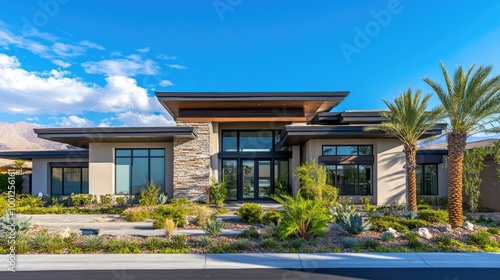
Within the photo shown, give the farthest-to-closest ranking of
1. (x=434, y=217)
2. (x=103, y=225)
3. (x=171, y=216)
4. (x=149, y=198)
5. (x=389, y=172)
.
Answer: (x=389, y=172) → (x=149, y=198) → (x=103, y=225) → (x=171, y=216) → (x=434, y=217)

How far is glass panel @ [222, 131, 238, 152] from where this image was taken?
73.1 ft

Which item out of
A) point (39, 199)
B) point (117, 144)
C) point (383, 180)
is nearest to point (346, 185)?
point (383, 180)

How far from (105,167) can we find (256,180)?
32.4ft

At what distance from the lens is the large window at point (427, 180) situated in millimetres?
20453

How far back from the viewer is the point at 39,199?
1950cm

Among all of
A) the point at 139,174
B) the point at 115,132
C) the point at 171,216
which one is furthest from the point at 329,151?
the point at 115,132

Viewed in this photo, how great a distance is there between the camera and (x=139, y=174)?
823 inches

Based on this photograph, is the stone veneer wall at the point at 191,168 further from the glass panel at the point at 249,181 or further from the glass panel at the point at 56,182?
the glass panel at the point at 56,182

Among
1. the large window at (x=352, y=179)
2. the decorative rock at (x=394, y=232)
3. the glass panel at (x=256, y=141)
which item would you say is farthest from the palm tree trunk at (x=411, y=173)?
the glass panel at (x=256, y=141)

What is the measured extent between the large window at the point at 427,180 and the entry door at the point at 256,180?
31.6 feet

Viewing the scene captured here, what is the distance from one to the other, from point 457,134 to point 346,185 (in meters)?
8.58

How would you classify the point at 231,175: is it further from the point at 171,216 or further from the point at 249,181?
the point at 171,216

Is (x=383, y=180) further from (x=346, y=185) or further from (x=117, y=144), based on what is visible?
(x=117, y=144)

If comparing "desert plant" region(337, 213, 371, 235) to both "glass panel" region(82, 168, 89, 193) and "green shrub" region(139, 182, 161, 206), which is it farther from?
"glass panel" region(82, 168, 89, 193)
